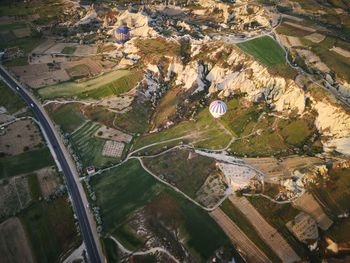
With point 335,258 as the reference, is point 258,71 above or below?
above

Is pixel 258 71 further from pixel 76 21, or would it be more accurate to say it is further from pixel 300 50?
pixel 76 21

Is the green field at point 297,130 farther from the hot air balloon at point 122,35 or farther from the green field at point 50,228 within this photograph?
the hot air balloon at point 122,35

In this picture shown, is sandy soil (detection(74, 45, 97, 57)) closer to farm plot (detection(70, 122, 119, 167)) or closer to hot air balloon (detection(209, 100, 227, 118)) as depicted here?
farm plot (detection(70, 122, 119, 167))

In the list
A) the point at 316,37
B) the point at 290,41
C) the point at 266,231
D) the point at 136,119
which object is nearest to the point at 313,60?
the point at 290,41

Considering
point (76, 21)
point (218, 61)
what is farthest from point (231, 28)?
point (76, 21)

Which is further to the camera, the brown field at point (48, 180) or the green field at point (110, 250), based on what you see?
the brown field at point (48, 180)

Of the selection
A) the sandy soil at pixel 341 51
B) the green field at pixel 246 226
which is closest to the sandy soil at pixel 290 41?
the sandy soil at pixel 341 51

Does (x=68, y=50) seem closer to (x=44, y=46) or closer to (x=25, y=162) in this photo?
(x=44, y=46)
